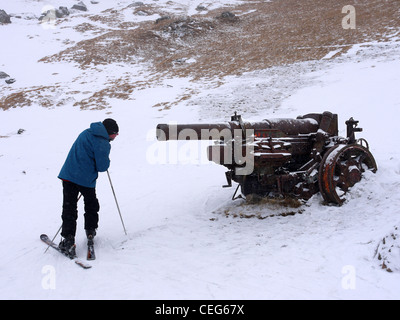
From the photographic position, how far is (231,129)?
6125 millimetres

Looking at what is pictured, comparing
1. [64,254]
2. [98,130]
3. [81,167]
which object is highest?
[98,130]

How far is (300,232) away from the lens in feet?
17.3

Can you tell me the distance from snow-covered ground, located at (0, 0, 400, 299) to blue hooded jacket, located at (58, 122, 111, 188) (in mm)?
1291

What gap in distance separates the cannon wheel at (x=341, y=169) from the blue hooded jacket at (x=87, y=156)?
4.04m

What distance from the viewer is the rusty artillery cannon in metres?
5.93

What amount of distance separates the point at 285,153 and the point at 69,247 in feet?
13.9

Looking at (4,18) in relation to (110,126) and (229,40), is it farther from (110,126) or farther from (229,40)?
(110,126)

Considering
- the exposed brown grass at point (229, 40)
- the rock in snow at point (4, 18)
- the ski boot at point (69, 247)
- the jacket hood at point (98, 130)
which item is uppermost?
the rock in snow at point (4, 18)

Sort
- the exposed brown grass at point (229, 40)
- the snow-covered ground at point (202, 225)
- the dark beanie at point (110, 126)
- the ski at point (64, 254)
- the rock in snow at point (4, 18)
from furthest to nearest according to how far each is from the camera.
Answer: the rock in snow at point (4, 18) < the exposed brown grass at point (229, 40) < the dark beanie at point (110, 126) < the ski at point (64, 254) < the snow-covered ground at point (202, 225)

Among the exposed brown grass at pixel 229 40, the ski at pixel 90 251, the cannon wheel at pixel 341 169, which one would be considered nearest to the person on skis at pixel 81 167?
the ski at pixel 90 251

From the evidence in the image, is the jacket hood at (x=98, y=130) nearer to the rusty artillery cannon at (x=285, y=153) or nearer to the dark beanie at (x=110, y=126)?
the dark beanie at (x=110, y=126)

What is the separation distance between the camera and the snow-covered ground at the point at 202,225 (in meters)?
3.80

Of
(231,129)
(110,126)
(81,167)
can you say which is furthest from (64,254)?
(231,129)
